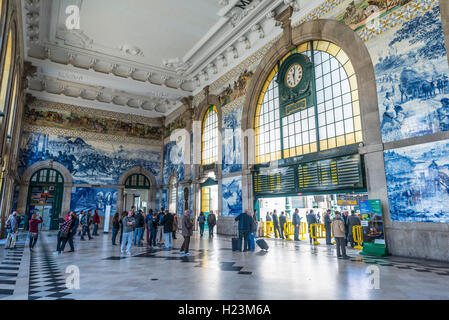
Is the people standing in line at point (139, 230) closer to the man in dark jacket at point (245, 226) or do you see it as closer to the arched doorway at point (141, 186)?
the man in dark jacket at point (245, 226)

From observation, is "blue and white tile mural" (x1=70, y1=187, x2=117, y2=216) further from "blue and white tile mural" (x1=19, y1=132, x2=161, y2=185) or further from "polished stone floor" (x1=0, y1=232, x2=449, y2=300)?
"polished stone floor" (x1=0, y1=232, x2=449, y2=300)

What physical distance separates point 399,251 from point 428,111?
382 cm

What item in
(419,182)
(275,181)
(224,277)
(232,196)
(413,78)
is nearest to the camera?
(224,277)

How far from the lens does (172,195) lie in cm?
2195

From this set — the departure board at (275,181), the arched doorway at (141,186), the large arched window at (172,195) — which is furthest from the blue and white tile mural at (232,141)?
the arched doorway at (141,186)

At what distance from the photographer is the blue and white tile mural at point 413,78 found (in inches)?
285

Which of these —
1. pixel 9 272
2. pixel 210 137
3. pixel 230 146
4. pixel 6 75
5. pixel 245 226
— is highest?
pixel 6 75

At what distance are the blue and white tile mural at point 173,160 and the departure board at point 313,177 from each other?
8.59m

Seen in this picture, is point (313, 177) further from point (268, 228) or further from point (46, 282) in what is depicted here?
point (46, 282)

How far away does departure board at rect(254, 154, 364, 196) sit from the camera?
30.0 feet

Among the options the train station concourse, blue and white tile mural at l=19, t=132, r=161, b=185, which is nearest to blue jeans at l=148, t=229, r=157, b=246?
the train station concourse

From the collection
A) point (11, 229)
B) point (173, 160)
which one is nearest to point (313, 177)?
point (11, 229)

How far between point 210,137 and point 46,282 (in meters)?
13.3

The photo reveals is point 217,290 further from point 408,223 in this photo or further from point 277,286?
point 408,223
